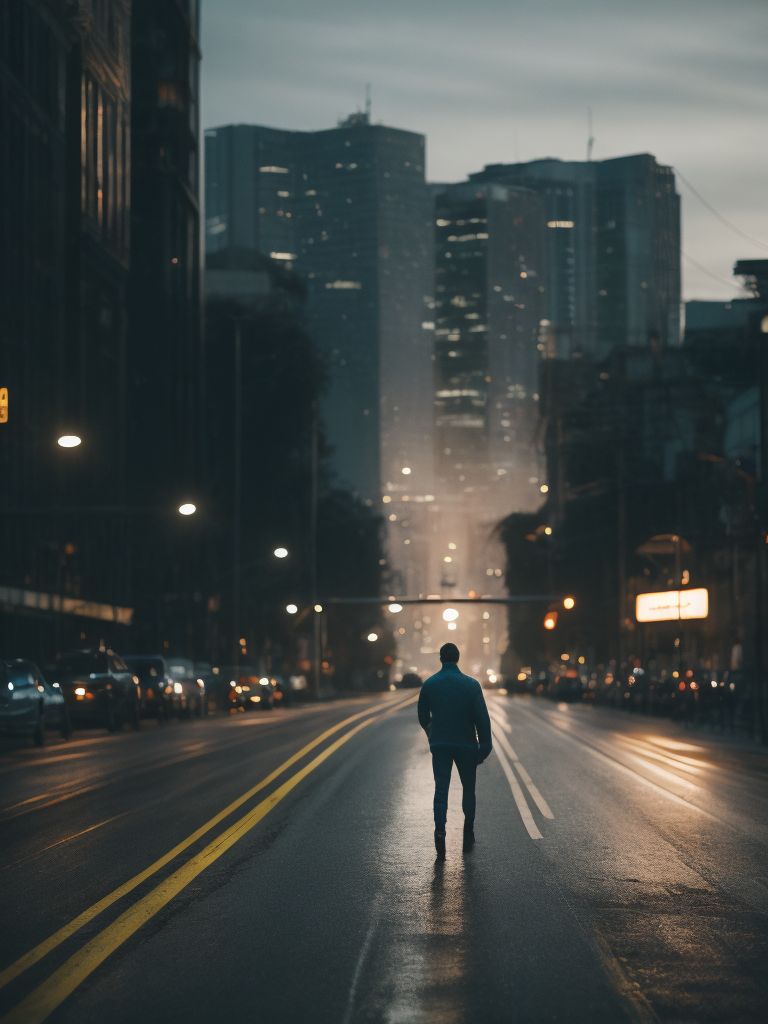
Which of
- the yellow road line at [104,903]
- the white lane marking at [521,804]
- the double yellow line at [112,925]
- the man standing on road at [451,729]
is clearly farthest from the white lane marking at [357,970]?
the white lane marking at [521,804]

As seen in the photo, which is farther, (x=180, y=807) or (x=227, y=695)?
(x=227, y=695)

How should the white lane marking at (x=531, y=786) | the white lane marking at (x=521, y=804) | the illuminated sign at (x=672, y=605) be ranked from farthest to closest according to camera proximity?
1. the illuminated sign at (x=672, y=605)
2. the white lane marking at (x=531, y=786)
3. the white lane marking at (x=521, y=804)

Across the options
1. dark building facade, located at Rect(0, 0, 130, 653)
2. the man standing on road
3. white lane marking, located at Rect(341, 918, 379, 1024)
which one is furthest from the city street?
dark building facade, located at Rect(0, 0, 130, 653)

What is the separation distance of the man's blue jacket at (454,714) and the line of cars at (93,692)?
1642cm

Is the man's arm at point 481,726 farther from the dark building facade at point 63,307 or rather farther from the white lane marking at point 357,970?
the dark building facade at point 63,307

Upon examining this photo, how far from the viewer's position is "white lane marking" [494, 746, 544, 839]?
13.8 meters

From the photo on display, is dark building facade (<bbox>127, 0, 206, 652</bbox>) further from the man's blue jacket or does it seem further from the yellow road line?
the man's blue jacket

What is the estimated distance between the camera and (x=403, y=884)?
10.3 m

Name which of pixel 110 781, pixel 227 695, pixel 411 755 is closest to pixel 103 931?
pixel 110 781

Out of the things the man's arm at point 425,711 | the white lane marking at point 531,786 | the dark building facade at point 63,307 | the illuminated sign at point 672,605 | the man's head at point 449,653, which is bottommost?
the white lane marking at point 531,786

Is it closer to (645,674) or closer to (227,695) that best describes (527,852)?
(227,695)

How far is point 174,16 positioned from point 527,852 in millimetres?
Result: 81661

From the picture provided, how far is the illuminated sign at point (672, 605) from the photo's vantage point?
57.6m

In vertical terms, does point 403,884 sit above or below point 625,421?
below
